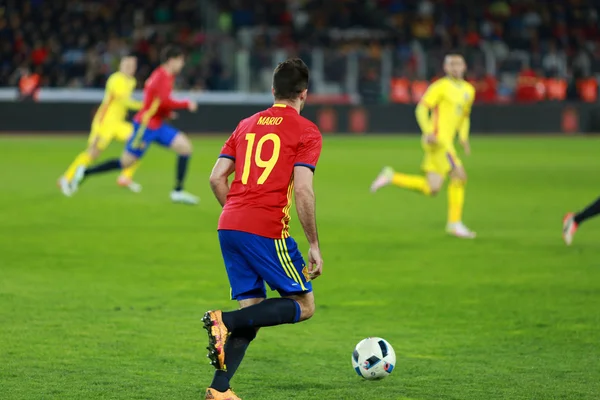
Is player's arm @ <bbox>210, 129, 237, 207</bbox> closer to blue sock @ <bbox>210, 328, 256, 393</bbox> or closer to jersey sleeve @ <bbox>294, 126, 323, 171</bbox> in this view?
jersey sleeve @ <bbox>294, 126, 323, 171</bbox>

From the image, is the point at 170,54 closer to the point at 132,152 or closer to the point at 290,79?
the point at 132,152

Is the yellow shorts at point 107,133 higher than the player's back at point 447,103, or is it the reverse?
the player's back at point 447,103

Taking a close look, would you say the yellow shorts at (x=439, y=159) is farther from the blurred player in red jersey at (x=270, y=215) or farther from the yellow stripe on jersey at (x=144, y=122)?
the blurred player in red jersey at (x=270, y=215)

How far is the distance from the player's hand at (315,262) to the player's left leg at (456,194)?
25.7 feet

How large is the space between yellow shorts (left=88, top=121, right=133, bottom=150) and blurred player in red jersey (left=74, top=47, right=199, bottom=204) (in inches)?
41.5

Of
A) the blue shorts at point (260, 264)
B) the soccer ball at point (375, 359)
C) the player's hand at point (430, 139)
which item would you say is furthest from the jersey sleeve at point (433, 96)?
the blue shorts at point (260, 264)

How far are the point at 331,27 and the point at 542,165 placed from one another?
49.8 feet

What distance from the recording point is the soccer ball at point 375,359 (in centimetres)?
656

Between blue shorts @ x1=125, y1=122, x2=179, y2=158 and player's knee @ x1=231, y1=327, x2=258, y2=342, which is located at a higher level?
player's knee @ x1=231, y1=327, x2=258, y2=342

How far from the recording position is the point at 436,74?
34.6 m

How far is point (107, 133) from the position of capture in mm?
18578

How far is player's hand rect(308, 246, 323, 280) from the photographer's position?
5.75m

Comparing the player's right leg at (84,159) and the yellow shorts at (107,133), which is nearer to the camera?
the player's right leg at (84,159)

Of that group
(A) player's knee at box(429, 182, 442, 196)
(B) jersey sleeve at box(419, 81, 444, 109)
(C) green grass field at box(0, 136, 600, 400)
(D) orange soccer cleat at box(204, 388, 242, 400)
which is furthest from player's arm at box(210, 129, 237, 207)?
(A) player's knee at box(429, 182, 442, 196)
